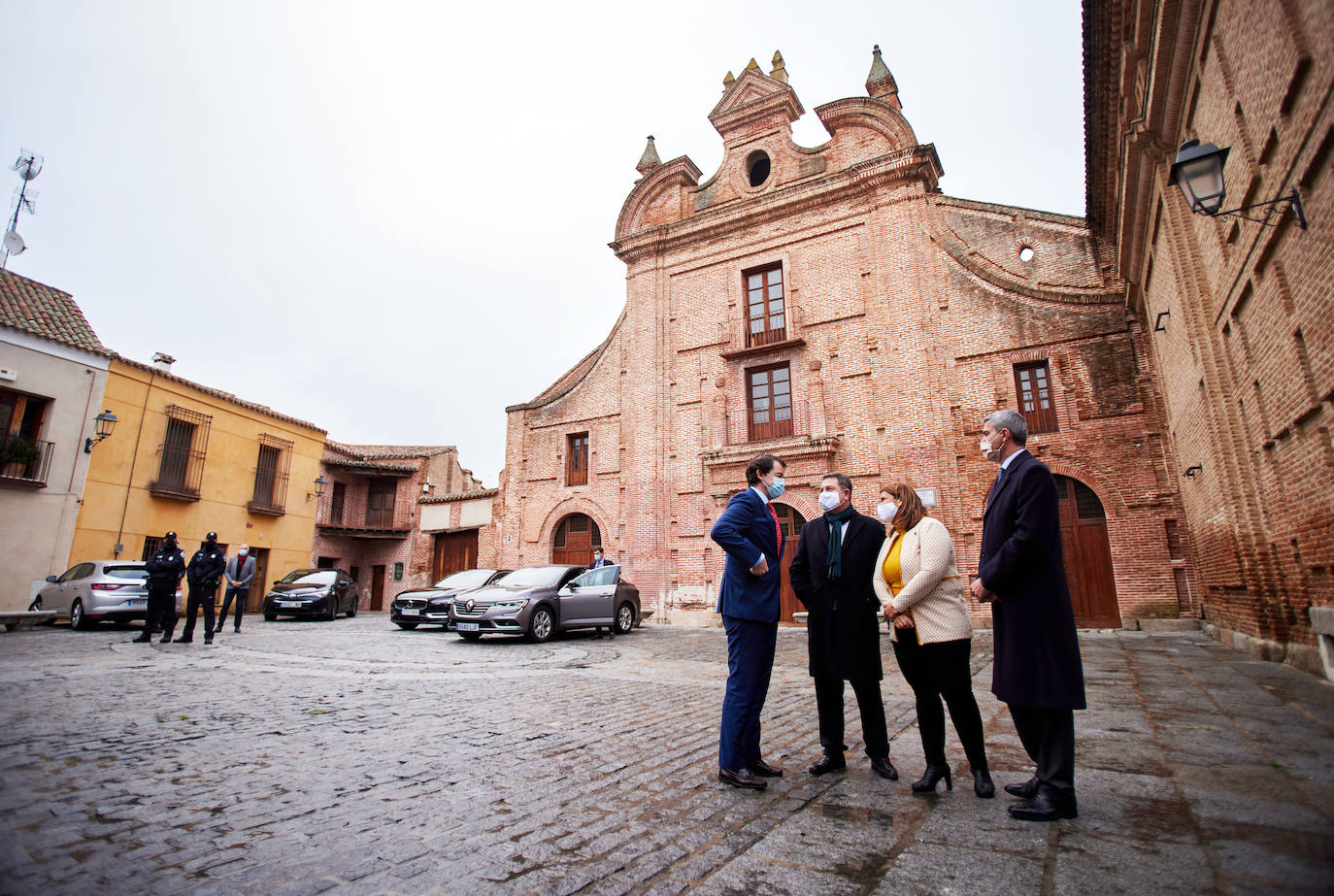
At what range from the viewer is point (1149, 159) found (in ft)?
29.4

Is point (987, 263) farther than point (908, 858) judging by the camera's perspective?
Yes

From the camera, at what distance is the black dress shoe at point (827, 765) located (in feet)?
12.0

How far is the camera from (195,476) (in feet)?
66.2

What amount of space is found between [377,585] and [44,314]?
1445cm

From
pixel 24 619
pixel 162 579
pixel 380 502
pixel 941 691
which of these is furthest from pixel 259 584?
pixel 941 691

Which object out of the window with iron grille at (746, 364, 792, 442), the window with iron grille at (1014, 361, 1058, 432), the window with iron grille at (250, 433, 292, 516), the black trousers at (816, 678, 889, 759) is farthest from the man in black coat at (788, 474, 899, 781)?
the window with iron grille at (250, 433, 292, 516)

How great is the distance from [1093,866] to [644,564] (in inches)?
603

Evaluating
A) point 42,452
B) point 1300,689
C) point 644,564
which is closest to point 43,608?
point 42,452

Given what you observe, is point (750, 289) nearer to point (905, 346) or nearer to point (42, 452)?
point (905, 346)

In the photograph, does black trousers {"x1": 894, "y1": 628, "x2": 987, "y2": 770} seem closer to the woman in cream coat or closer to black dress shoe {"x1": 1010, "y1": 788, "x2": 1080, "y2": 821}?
the woman in cream coat

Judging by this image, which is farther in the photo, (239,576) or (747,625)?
(239,576)

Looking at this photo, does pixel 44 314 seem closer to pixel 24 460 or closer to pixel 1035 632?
pixel 24 460

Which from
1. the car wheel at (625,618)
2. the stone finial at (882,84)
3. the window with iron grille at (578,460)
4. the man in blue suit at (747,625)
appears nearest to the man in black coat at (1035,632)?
the man in blue suit at (747,625)

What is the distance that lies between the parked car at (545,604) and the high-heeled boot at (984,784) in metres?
9.22
